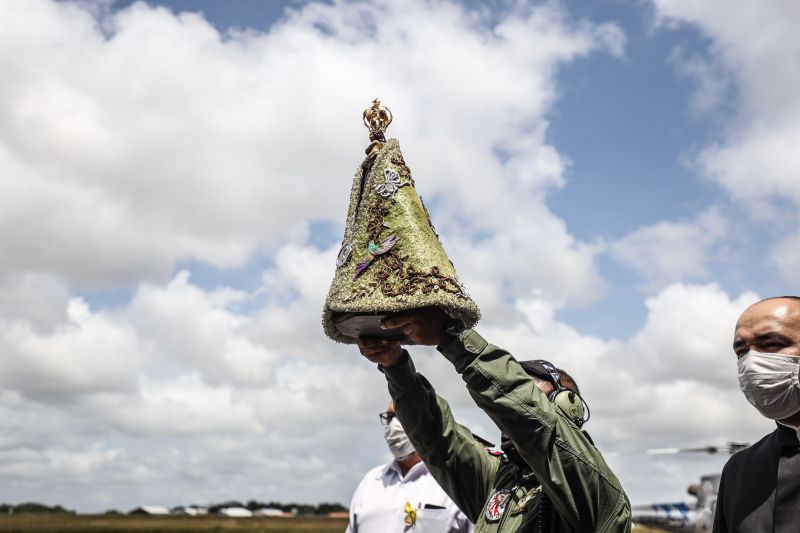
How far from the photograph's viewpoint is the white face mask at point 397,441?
8.08 metres

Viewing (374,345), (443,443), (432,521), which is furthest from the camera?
(432,521)

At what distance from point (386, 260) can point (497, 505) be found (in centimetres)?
181

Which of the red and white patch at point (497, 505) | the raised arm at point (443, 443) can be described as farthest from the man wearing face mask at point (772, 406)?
the raised arm at point (443, 443)

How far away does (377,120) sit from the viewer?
187 inches

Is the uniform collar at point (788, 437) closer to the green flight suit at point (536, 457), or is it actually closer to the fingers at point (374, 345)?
the green flight suit at point (536, 457)

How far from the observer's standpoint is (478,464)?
5.56 m

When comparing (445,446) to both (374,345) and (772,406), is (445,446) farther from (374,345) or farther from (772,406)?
(772,406)

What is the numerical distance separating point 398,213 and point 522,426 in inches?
48.9

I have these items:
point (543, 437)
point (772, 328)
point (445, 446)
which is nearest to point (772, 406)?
point (772, 328)

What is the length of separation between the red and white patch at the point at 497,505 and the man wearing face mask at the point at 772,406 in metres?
1.30

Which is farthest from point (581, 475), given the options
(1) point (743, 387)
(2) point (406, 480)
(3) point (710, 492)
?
(3) point (710, 492)

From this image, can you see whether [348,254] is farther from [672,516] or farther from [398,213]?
[672,516]

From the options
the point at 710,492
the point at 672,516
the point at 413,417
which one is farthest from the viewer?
the point at 672,516

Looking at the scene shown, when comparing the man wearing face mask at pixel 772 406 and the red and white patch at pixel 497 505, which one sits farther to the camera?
the red and white patch at pixel 497 505
